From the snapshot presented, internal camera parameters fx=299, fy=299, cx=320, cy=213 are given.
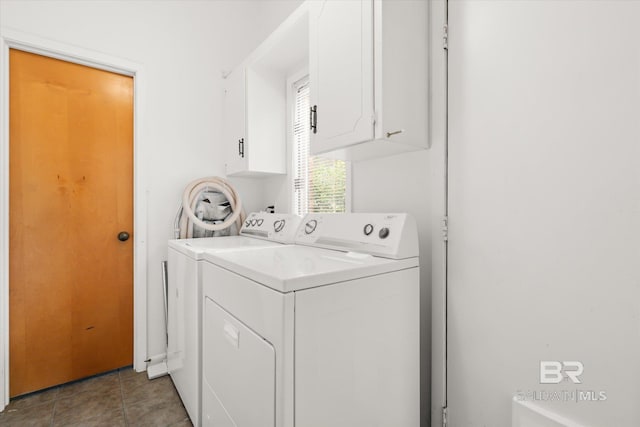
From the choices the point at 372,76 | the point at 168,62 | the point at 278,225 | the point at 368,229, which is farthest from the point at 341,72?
the point at 168,62

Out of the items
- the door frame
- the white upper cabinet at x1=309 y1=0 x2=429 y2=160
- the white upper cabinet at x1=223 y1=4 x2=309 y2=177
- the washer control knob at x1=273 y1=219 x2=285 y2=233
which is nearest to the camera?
the white upper cabinet at x1=309 y1=0 x2=429 y2=160

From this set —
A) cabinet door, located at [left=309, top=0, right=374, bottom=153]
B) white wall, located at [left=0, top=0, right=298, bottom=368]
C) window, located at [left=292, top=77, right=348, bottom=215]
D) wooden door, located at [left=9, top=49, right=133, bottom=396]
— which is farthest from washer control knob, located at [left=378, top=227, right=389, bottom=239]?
wooden door, located at [left=9, top=49, right=133, bottom=396]

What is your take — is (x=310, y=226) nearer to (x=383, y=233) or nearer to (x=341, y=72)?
(x=383, y=233)

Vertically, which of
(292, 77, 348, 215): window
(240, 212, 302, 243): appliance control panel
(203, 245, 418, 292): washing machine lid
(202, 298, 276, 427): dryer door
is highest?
(292, 77, 348, 215): window

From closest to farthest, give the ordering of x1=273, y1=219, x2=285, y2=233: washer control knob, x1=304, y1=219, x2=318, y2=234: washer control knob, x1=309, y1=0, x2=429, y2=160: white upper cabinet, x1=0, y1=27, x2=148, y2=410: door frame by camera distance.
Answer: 1. x1=309, y1=0, x2=429, y2=160: white upper cabinet
2. x1=304, y1=219, x2=318, y2=234: washer control knob
3. x1=0, y1=27, x2=148, y2=410: door frame
4. x1=273, y1=219, x2=285, y2=233: washer control knob

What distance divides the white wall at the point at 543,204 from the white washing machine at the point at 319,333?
9.7 inches

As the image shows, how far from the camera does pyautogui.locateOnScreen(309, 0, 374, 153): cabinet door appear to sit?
124cm

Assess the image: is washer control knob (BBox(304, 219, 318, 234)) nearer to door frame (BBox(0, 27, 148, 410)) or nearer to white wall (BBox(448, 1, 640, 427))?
white wall (BBox(448, 1, 640, 427))

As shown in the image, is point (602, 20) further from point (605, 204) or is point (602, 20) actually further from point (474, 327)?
point (474, 327)

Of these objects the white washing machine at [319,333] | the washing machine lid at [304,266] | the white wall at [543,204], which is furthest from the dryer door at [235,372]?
the white wall at [543,204]

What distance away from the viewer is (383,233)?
50.3 inches

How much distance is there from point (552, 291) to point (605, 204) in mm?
313

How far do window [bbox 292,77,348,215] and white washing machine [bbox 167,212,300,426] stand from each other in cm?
33

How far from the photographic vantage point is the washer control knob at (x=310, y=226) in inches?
65.6
